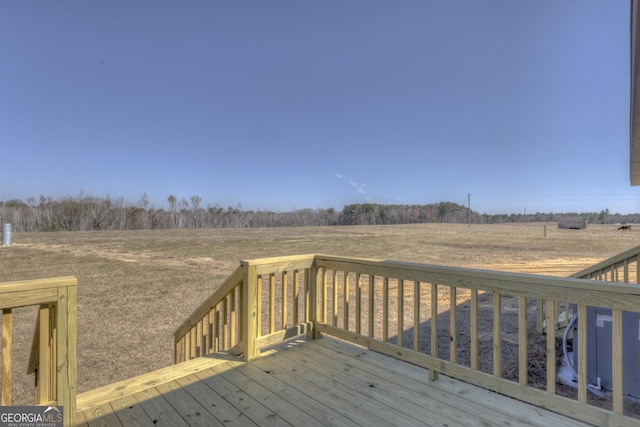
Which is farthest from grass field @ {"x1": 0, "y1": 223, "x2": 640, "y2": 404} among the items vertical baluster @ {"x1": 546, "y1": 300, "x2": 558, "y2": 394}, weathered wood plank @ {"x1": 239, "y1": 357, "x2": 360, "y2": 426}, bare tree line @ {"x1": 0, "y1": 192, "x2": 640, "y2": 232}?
bare tree line @ {"x1": 0, "y1": 192, "x2": 640, "y2": 232}

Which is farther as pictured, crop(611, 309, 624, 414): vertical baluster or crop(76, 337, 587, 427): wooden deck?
crop(76, 337, 587, 427): wooden deck

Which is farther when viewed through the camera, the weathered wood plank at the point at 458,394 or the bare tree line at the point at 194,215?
the bare tree line at the point at 194,215

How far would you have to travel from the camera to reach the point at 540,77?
31.3 ft

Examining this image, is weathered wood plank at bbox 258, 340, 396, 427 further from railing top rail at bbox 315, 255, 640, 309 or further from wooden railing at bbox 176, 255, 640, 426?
railing top rail at bbox 315, 255, 640, 309

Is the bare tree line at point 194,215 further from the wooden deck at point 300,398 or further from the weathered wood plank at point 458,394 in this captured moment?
the weathered wood plank at point 458,394

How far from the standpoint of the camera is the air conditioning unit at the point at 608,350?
2746 mm

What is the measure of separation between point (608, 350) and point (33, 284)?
4.67m

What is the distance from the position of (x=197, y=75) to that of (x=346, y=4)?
8.58 metres

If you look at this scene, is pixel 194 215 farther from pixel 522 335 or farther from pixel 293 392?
pixel 522 335

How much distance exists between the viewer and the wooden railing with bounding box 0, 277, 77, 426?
136cm

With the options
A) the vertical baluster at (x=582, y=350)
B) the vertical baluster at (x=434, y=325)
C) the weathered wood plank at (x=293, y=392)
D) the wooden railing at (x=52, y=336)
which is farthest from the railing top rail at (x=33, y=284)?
the vertical baluster at (x=582, y=350)

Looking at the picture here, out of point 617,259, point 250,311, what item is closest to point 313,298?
point 250,311

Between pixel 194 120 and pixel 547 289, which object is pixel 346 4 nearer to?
pixel 547 289

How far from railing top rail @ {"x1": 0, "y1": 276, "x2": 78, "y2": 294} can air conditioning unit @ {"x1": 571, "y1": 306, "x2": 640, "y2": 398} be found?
436cm
